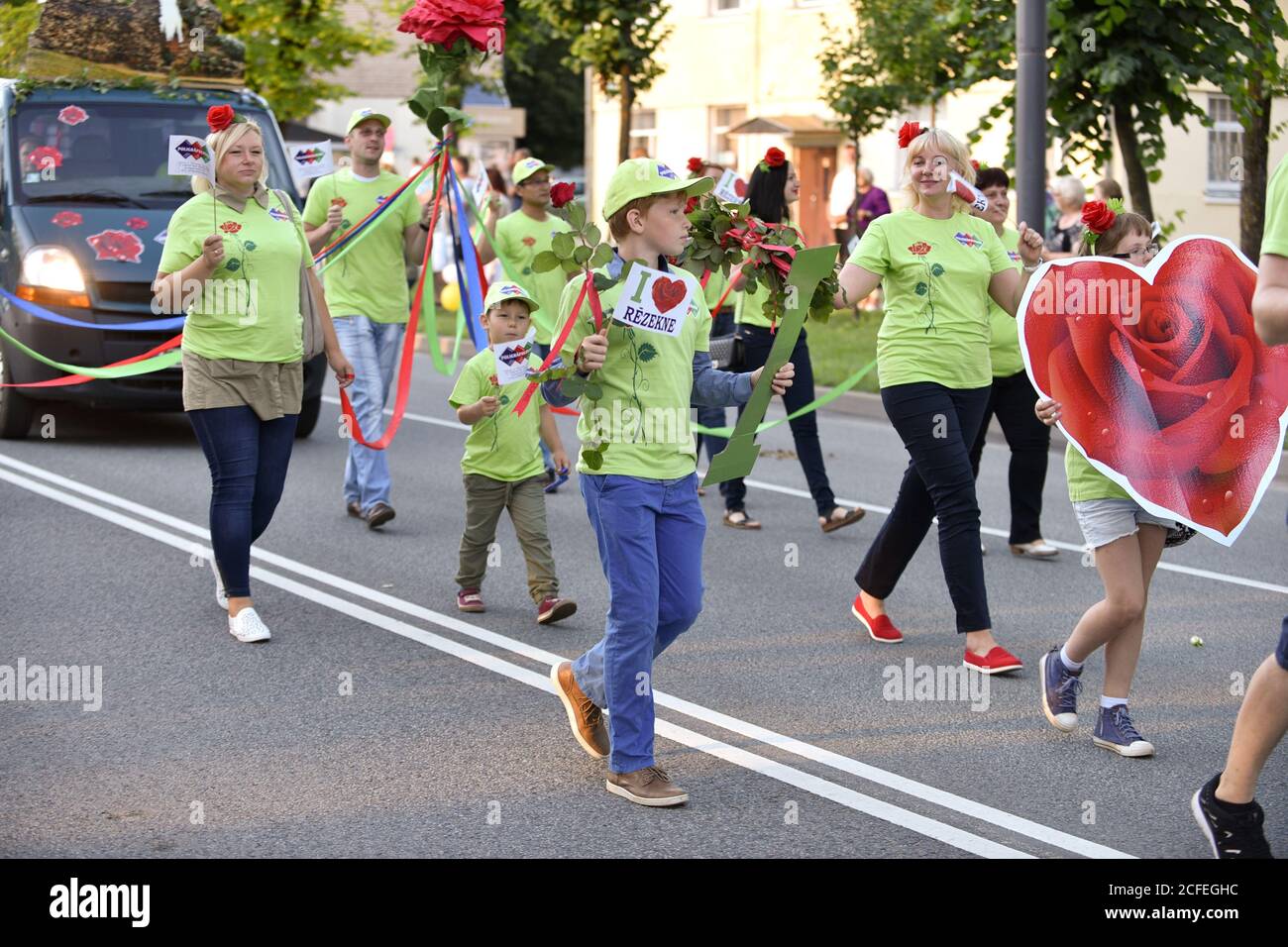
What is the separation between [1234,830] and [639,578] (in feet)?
5.72

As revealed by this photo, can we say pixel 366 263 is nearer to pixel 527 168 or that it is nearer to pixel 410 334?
pixel 410 334

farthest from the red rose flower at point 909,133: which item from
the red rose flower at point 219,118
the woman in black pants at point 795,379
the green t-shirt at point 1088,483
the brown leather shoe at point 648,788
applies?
the brown leather shoe at point 648,788

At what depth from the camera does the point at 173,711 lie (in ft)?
19.5

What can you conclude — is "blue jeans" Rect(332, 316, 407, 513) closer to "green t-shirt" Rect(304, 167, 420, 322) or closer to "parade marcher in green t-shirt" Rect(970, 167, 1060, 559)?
"green t-shirt" Rect(304, 167, 420, 322)

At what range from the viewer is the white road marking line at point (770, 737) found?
4.83 meters

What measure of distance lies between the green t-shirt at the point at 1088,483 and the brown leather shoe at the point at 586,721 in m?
1.67

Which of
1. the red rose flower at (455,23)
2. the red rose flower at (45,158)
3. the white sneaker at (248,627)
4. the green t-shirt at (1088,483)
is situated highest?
the red rose flower at (455,23)

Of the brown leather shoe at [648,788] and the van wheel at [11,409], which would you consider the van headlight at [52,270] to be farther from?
the brown leather shoe at [648,788]

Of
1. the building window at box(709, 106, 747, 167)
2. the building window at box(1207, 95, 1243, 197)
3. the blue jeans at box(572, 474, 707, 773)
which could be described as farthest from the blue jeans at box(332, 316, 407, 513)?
the building window at box(709, 106, 747, 167)

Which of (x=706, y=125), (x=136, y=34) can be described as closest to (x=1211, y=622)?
(x=136, y=34)

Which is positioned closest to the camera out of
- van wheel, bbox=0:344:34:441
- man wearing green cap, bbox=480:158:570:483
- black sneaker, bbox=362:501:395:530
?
black sneaker, bbox=362:501:395:530

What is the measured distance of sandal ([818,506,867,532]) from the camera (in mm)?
9305

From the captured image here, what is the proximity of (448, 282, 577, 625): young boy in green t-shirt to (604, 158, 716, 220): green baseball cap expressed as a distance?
7.71ft
